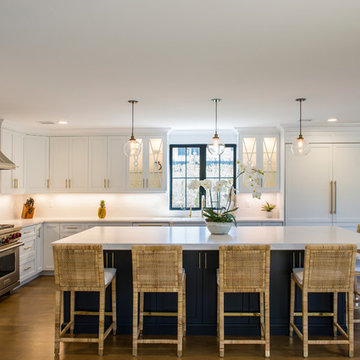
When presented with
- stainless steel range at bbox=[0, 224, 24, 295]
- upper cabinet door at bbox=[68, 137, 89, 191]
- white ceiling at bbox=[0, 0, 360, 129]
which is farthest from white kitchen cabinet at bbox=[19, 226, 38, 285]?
white ceiling at bbox=[0, 0, 360, 129]

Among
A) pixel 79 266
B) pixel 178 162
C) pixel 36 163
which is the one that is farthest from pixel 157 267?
pixel 36 163

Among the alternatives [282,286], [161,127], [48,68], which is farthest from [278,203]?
[48,68]

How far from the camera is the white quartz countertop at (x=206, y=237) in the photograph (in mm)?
3160

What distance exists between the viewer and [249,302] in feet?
11.2

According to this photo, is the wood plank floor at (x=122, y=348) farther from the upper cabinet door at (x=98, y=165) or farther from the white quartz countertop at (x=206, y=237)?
the upper cabinet door at (x=98, y=165)

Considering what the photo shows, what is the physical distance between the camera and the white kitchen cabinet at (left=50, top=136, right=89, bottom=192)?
624 cm

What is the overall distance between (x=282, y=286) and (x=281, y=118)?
2734mm

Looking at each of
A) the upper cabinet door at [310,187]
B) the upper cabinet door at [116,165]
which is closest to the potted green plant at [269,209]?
the upper cabinet door at [310,187]

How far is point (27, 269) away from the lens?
17.6 ft

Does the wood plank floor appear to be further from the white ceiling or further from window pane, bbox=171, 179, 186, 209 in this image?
window pane, bbox=171, 179, 186, 209

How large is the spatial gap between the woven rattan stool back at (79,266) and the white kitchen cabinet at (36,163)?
3.42 m

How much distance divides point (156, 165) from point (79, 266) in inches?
136

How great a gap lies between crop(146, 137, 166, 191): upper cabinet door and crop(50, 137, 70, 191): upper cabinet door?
1459mm

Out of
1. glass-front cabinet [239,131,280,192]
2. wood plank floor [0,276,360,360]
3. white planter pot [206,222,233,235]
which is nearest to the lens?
wood plank floor [0,276,360,360]
